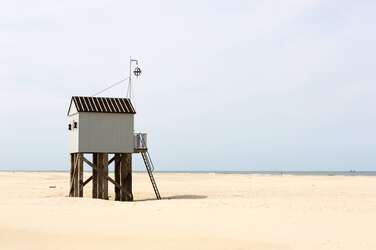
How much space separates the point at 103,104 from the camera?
29.4 m

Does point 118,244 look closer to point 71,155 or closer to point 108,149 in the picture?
point 108,149

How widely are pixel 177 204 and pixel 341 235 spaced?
8902 mm

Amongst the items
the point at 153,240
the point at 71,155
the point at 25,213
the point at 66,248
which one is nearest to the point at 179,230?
the point at 153,240

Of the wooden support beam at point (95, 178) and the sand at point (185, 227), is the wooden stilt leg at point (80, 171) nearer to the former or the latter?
the wooden support beam at point (95, 178)

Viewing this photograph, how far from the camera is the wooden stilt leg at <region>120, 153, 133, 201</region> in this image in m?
30.4

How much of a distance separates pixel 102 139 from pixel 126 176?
3013 millimetres

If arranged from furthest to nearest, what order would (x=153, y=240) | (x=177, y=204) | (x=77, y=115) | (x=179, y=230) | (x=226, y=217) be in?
(x=77, y=115)
(x=177, y=204)
(x=226, y=217)
(x=179, y=230)
(x=153, y=240)

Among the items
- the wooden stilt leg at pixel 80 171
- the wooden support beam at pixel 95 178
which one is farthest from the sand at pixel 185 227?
the wooden support beam at pixel 95 178

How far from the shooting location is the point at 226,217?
18125 millimetres

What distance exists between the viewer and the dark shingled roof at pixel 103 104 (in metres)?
28.9

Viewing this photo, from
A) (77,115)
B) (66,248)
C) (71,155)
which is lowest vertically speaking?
(66,248)

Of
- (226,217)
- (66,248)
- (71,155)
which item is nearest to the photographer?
(66,248)

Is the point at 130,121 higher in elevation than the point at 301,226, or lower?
higher

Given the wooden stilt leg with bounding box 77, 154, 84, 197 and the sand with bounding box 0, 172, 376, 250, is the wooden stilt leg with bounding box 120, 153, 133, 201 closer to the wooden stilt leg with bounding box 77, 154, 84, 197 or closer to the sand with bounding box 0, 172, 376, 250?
the wooden stilt leg with bounding box 77, 154, 84, 197
